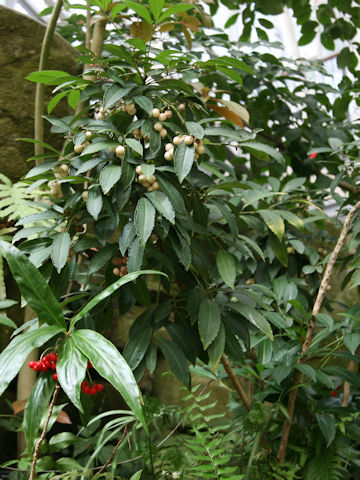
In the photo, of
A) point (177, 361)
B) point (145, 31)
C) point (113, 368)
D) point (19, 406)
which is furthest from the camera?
point (19, 406)

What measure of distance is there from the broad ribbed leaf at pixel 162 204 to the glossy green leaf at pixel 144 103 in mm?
173

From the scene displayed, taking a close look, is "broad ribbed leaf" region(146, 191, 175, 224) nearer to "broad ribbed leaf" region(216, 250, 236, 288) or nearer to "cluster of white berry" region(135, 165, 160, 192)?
"cluster of white berry" region(135, 165, 160, 192)

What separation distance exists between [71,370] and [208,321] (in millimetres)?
380

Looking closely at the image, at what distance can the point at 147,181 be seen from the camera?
0.98 metres

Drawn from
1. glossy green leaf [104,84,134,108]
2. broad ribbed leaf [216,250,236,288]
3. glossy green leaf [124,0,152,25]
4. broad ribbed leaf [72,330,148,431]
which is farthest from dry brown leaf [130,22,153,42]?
broad ribbed leaf [72,330,148,431]

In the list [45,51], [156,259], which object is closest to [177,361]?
[156,259]

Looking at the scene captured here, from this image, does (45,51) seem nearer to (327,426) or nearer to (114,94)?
(114,94)

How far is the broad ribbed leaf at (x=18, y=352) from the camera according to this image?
66cm

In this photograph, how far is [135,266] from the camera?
92 centimetres

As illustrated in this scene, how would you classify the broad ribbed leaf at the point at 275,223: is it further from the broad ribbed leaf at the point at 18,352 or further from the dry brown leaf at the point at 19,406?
the dry brown leaf at the point at 19,406

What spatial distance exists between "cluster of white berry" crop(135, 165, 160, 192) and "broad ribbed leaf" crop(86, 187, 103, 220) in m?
0.09

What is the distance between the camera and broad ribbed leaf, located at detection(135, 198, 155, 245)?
876 mm

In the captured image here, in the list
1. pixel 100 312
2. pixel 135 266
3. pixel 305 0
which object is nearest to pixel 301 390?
pixel 100 312

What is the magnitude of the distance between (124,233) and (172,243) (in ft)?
0.33
